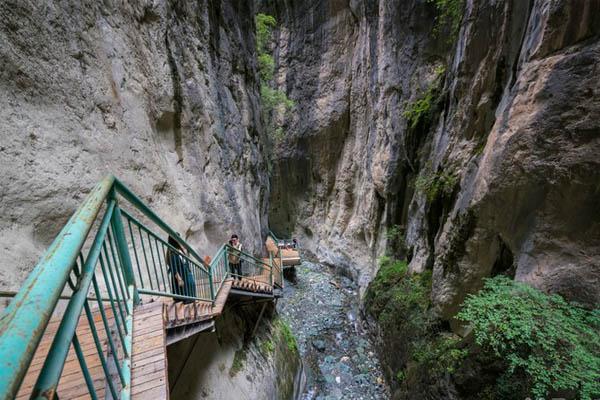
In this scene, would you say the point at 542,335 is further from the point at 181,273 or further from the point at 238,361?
the point at 238,361

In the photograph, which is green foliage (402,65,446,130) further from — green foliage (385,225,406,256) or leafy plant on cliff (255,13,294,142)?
leafy plant on cliff (255,13,294,142)

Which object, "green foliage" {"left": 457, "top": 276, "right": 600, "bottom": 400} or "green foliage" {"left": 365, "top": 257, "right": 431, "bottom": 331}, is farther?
"green foliage" {"left": 365, "top": 257, "right": 431, "bottom": 331}

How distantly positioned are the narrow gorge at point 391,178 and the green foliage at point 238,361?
0.14 ft

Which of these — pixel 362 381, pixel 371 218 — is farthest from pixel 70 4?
pixel 371 218

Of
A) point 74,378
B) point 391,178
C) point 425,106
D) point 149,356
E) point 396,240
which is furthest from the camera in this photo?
point 391,178

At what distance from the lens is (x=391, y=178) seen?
10.0 meters

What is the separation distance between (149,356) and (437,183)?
262 inches

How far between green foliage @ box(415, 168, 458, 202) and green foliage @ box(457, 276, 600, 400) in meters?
2.63

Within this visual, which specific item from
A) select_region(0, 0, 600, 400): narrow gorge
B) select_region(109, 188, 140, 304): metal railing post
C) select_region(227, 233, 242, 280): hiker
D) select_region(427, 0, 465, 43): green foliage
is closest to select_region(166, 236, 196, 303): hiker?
select_region(0, 0, 600, 400): narrow gorge

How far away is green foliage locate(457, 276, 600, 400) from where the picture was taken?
9.21 feet

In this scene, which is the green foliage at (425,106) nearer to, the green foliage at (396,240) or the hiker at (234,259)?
the green foliage at (396,240)

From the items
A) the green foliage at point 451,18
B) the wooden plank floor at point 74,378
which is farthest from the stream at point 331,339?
the green foliage at point 451,18

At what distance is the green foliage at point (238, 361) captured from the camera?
4.45 meters

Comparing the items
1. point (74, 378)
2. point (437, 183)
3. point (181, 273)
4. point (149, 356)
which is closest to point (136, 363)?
point (149, 356)
